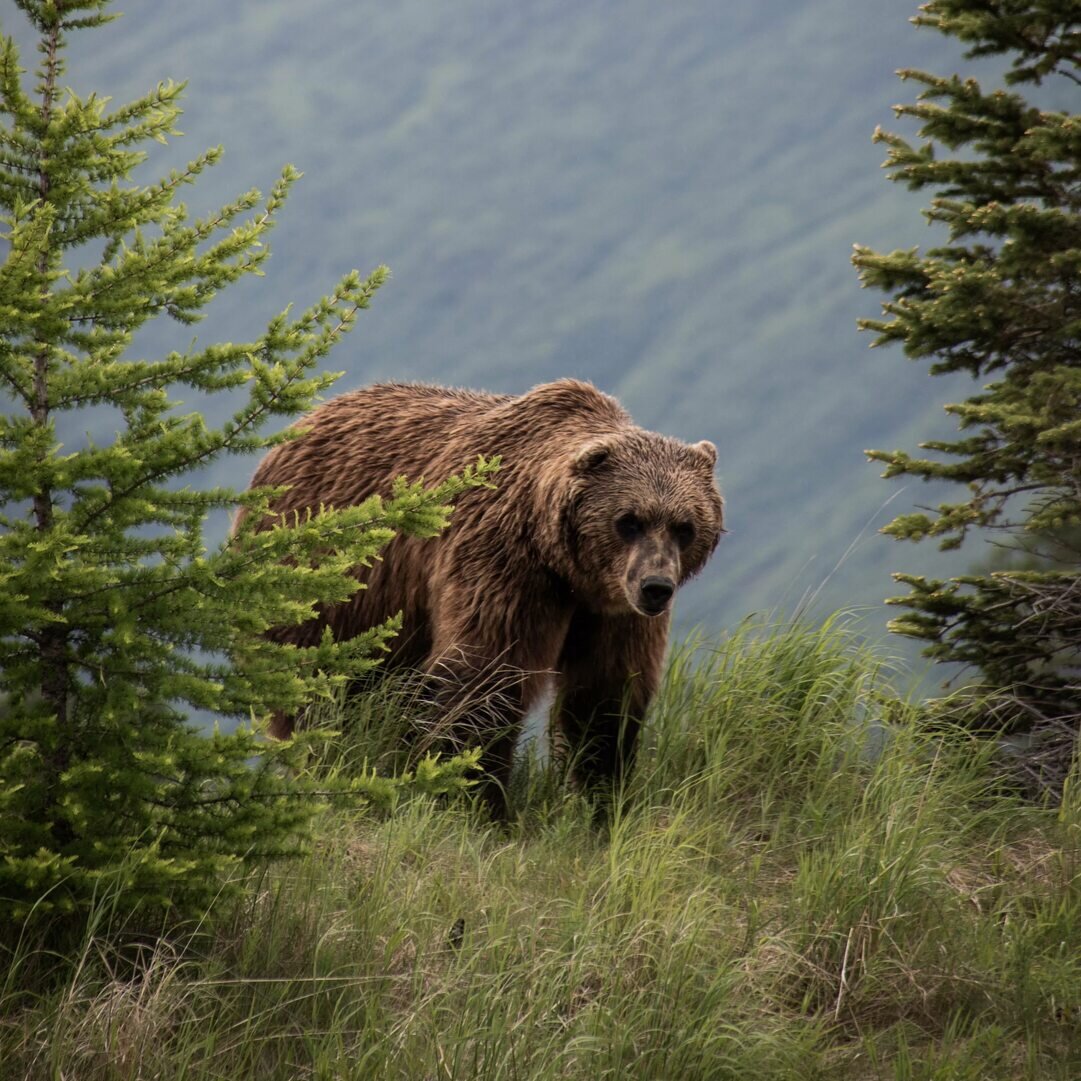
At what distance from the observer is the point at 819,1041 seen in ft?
16.1

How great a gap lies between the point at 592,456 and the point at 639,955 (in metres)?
2.55

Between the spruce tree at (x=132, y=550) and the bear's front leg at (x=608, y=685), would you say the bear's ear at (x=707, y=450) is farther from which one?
the spruce tree at (x=132, y=550)

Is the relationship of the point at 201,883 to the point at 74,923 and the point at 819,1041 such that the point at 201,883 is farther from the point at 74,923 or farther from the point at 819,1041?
the point at 819,1041

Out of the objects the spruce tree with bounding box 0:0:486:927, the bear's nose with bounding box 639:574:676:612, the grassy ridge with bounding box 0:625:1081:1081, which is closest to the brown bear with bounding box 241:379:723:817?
the bear's nose with bounding box 639:574:676:612

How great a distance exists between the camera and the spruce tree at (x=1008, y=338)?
24.7 feet

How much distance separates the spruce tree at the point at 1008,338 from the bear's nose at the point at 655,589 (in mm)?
1859

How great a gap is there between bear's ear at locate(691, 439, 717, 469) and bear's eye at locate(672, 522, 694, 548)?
43 cm

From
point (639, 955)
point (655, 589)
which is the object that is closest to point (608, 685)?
point (655, 589)

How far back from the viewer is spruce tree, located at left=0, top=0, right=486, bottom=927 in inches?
170

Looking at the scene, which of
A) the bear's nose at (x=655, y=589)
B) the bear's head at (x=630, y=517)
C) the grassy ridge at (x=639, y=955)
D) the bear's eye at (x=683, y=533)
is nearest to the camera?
the grassy ridge at (x=639, y=955)

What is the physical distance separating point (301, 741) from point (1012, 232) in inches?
197

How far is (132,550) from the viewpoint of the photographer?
4449 millimetres

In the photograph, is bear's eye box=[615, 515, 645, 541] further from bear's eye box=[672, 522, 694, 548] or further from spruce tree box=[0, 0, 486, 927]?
spruce tree box=[0, 0, 486, 927]

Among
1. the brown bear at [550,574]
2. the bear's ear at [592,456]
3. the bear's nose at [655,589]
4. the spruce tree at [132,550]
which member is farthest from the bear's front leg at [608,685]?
the spruce tree at [132,550]
